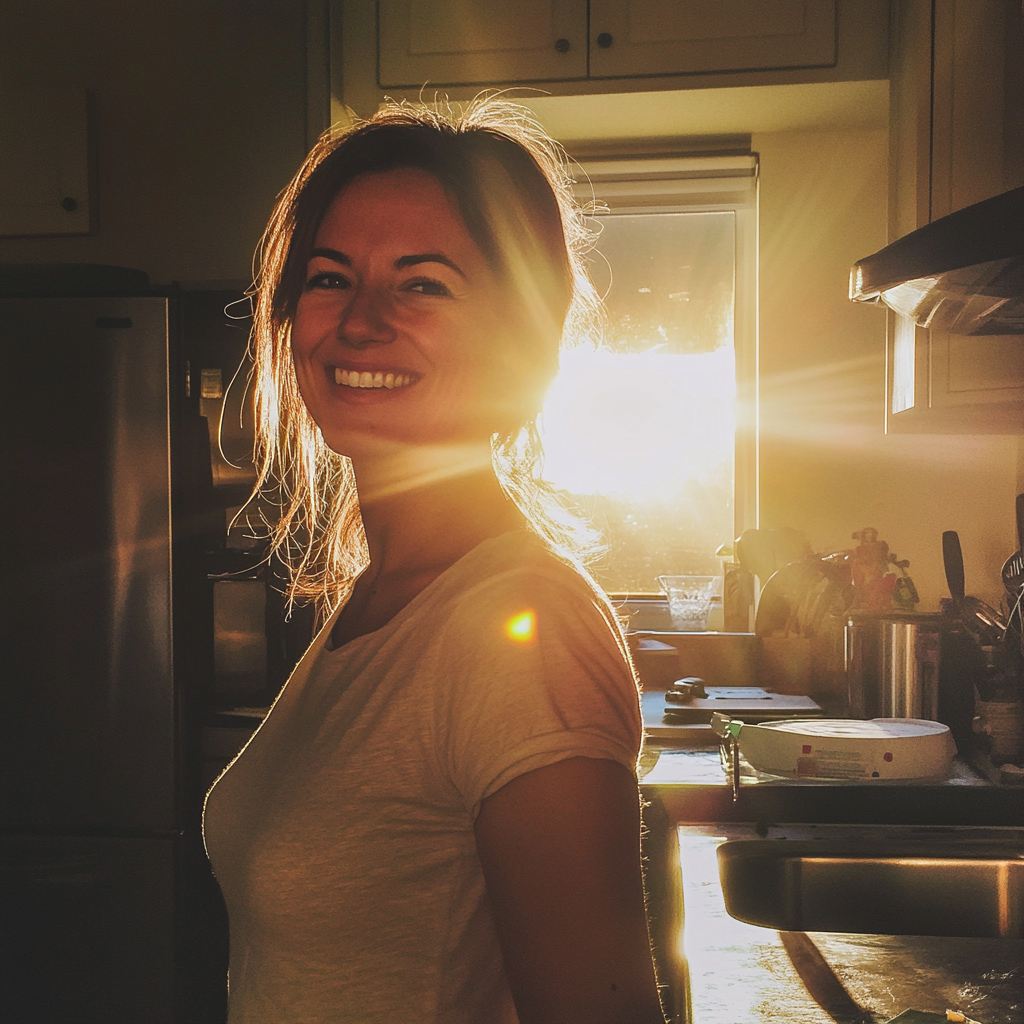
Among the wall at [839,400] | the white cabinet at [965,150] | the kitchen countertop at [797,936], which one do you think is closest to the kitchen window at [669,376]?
the wall at [839,400]

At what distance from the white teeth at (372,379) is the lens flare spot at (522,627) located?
0.29 meters

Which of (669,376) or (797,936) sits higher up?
(669,376)

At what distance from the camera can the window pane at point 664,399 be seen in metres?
2.79

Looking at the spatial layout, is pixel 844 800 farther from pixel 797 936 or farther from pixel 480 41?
pixel 480 41

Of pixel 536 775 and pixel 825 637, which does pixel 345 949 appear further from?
pixel 825 637

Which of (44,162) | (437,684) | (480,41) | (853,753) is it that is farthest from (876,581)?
(44,162)

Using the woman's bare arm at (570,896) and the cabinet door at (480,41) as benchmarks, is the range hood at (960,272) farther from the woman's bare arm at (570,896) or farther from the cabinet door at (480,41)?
the cabinet door at (480,41)

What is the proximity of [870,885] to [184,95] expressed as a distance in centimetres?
253

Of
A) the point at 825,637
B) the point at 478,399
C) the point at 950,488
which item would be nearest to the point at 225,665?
the point at 825,637

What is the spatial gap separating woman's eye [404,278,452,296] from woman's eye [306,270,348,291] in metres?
0.07

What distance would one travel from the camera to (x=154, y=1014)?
6.99 feet

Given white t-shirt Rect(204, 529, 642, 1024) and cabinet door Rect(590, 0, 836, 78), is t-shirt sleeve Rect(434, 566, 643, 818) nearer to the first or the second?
white t-shirt Rect(204, 529, 642, 1024)

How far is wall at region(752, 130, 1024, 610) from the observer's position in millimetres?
2543

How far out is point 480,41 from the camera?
90.9 inches
